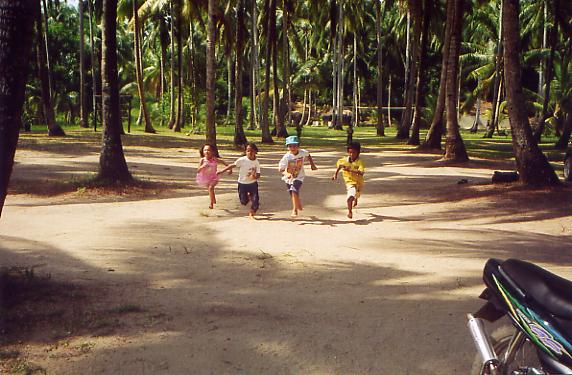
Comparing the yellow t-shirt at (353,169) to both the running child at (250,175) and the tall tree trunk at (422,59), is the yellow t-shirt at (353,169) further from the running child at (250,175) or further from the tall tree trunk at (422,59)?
the tall tree trunk at (422,59)

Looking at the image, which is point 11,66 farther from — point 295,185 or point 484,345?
point 295,185

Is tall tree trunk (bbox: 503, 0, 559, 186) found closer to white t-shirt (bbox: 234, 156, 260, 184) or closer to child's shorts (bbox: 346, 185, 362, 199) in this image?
child's shorts (bbox: 346, 185, 362, 199)

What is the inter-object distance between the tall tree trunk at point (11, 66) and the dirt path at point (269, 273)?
4.52ft

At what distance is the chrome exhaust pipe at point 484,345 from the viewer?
312cm

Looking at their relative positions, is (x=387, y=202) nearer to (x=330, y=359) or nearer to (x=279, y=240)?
(x=279, y=240)

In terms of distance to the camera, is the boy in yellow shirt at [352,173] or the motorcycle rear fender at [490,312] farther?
the boy in yellow shirt at [352,173]

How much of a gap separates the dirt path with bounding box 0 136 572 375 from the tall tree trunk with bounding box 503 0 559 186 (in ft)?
1.59

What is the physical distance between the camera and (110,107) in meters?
13.1

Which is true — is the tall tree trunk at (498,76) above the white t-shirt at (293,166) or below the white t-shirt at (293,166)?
above

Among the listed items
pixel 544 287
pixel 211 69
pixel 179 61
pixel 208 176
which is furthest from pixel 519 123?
pixel 179 61

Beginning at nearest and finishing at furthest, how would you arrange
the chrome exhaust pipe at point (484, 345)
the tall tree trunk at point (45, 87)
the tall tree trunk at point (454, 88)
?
the chrome exhaust pipe at point (484, 345), the tall tree trunk at point (454, 88), the tall tree trunk at point (45, 87)

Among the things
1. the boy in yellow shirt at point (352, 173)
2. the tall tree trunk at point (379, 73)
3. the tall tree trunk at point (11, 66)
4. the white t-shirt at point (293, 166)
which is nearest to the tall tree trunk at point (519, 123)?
the boy in yellow shirt at point (352, 173)

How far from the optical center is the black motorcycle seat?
2852 mm

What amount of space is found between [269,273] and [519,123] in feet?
26.2
